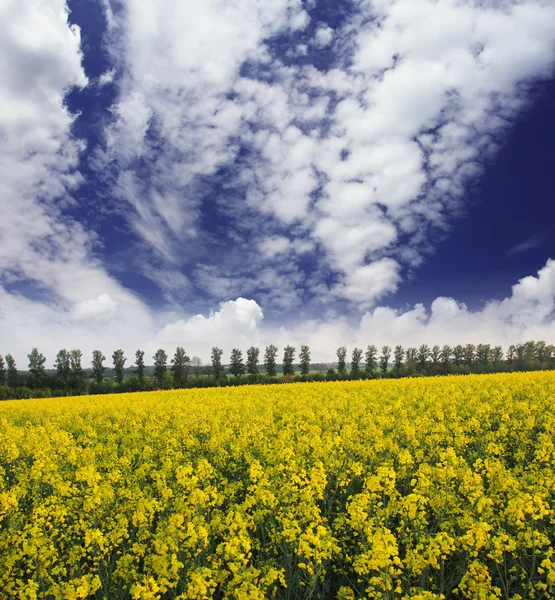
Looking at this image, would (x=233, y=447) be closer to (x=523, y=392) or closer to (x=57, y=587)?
(x=57, y=587)

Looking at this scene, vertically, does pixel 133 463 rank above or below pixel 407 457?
below

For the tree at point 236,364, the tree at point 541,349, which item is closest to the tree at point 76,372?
the tree at point 236,364

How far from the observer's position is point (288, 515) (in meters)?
5.39

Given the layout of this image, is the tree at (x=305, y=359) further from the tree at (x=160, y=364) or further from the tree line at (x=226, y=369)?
the tree at (x=160, y=364)

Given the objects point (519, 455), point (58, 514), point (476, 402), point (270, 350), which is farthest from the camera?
point (270, 350)

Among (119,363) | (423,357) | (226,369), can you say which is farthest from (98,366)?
(423,357)

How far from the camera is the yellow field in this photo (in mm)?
4539

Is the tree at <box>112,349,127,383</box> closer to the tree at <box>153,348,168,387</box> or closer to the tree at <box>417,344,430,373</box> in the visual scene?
the tree at <box>153,348,168,387</box>

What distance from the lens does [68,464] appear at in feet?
36.4

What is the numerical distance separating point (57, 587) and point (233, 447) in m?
5.88

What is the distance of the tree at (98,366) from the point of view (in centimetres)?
9812

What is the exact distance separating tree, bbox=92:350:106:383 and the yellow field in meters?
93.1

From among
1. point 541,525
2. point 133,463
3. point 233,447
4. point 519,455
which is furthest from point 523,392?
point 133,463

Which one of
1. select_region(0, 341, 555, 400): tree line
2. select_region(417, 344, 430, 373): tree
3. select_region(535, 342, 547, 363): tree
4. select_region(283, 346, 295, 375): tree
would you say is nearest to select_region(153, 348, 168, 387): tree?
select_region(0, 341, 555, 400): tree line
